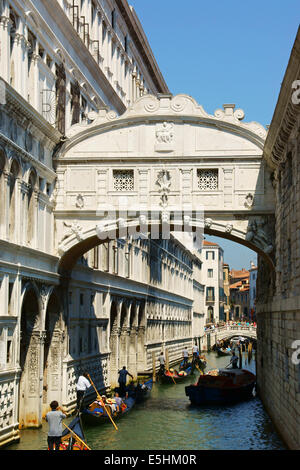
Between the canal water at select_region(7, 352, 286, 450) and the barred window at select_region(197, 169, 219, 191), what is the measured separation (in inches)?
242

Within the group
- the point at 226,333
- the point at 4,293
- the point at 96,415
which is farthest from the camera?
the point at 226,333

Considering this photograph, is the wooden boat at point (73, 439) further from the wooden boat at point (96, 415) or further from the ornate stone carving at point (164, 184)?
the ornate stone carving at point (164, 184)

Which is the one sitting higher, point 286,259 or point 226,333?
point 286,259

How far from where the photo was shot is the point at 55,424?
13195mm

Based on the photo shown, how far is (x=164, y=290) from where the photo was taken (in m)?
40.3

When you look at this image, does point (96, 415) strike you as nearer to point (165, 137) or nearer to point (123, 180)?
point (123, 180)

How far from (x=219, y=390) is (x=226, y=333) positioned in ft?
148

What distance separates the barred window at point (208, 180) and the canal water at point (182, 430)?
614 centimetres

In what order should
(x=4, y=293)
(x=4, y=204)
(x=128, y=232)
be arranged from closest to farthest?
(x=4, y=293) < (x=4, y=204) < (x=128, y=232)

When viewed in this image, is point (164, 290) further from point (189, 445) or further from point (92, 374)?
point (189, 445)

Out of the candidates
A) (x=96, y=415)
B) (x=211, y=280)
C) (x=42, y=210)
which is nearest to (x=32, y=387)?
(x=96, y=415)

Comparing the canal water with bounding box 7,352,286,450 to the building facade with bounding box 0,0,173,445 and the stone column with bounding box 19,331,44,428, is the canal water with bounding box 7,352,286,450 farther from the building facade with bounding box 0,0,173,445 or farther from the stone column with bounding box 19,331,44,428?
the building facade with bounding box 0,0,173,445

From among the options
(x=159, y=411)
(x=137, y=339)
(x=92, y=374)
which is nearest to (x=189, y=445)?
(x=159, y=411)

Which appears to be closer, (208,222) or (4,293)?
(4,293)
